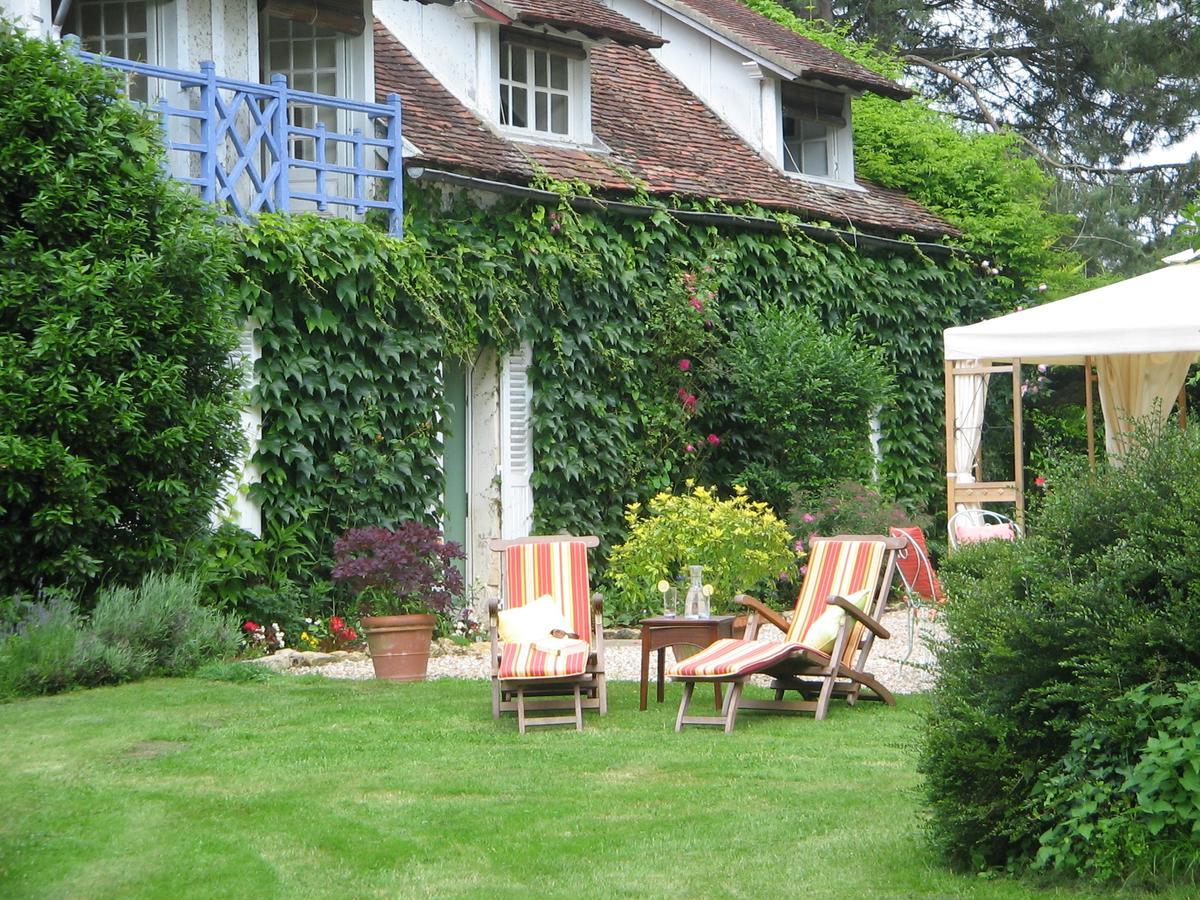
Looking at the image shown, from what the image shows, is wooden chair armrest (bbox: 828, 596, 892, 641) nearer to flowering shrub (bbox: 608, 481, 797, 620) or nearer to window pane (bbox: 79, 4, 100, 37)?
flowering shrub (bbox: 608, 481, 797, 620)

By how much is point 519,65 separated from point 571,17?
0.66 meters

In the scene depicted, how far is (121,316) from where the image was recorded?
9.75 metres

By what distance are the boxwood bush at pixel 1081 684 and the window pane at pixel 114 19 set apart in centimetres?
874

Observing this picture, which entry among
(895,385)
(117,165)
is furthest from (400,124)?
(895,385)

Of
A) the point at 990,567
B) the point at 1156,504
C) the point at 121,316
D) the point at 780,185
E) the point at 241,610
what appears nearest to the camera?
the point at 1156,504

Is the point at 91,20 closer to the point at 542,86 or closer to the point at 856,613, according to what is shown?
the point at 542,86

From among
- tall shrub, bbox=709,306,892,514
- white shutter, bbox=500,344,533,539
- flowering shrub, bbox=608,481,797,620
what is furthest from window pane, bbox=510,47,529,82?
flowering shrub, bbox=608,481,797,620

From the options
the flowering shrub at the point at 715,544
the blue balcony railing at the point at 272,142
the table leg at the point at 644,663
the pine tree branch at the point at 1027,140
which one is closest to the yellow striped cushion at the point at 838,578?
the table leg at the point at 644,663

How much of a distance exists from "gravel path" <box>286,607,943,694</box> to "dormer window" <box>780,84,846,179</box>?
7373 millimetres

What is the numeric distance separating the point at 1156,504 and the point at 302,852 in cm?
314

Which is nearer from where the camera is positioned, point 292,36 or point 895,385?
point 292,36

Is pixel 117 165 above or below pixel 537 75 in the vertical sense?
below

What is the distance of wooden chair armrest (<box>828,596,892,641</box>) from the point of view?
8250 mm

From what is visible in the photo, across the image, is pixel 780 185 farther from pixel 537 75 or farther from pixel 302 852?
pixel 302 852
